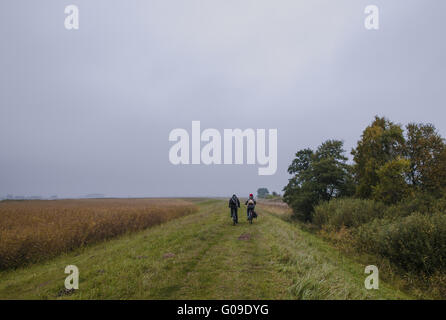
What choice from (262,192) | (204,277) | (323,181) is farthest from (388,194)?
(262,192)

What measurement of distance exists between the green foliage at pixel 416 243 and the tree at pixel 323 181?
1160 centimetres

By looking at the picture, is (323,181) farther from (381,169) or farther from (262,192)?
(262,192)

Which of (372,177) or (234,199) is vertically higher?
(372,177)

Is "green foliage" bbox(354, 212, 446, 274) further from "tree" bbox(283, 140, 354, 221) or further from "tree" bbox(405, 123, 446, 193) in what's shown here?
"tree" bbox(283, 140, 354, 221)

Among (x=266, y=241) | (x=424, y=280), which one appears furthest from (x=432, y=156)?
(x=266, y=241)

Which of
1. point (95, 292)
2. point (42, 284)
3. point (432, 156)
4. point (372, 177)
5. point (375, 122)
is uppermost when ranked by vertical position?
point (375, 122)

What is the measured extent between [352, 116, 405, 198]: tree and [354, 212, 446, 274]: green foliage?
25.7 ft

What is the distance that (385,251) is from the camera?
9.48 meters

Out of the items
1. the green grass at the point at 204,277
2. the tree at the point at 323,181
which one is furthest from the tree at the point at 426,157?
the green grass at the point at 204,277

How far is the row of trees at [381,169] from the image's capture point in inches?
547

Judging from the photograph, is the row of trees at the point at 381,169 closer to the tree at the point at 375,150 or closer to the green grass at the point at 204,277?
the tree at the point at 375,150

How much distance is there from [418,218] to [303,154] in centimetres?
2180

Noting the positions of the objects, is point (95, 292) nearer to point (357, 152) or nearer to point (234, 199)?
point (234, 199)

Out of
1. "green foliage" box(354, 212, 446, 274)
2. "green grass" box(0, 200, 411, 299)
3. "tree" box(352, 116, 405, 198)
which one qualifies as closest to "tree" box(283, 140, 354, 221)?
"tree" box(352, 116, 405, 198)
